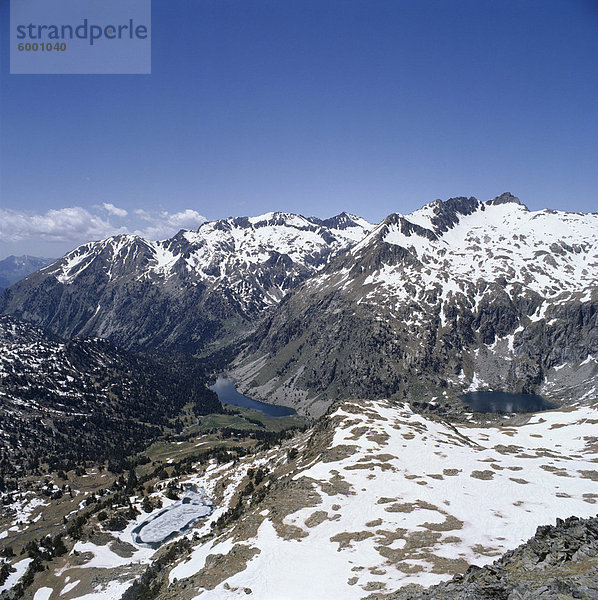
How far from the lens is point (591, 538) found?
2411 centimetres

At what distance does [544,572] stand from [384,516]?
110 ft

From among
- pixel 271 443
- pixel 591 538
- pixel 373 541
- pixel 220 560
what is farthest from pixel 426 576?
pixel 271 443

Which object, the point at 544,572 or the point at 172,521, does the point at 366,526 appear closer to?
the point at 544,572

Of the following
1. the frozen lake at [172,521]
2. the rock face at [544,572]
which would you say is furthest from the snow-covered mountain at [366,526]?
the frozen lake at [172,521]

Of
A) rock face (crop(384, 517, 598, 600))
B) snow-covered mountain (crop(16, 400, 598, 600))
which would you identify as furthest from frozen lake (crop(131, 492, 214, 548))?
rock face (crop(384, 517, 598, 600))

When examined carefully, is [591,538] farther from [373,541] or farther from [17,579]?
[17,579]

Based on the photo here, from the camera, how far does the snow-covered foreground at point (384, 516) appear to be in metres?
39.9

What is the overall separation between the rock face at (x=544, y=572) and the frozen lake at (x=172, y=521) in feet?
294

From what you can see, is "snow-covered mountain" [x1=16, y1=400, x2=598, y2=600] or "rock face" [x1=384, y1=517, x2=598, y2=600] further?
"snow-covered mountain" [x1=16, y1=400, x2=598, y2=600]

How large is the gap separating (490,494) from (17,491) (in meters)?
223

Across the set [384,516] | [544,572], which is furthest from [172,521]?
[544,572]

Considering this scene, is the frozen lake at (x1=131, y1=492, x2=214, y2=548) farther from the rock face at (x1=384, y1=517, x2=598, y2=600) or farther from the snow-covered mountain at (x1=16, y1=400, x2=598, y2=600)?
the rock face at (x1=384, y1=517, x2=598, y2=600)

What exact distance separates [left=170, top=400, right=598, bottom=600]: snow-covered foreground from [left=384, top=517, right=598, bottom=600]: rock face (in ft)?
38.8

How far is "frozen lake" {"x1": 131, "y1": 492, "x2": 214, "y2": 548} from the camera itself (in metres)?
97.2
